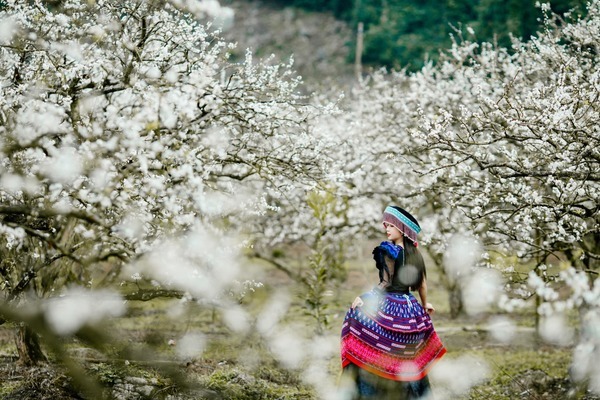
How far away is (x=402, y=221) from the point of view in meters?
5.61

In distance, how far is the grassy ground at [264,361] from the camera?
19.4 feet

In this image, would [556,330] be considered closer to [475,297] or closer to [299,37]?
[475,297]

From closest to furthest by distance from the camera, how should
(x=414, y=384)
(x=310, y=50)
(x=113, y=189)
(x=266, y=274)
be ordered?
1. (x=113, y=189)
2. (x=414, y=384)
3. (x=266, y=274)
4. (x=310, y=50)

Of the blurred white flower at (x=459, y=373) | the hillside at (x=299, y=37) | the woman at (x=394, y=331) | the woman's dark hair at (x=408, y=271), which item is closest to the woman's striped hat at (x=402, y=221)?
the woman at (x=394, y=331)

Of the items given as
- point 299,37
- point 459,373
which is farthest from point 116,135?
point 299,37

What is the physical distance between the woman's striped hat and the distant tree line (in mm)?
23375

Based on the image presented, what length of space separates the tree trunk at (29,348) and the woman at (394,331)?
145 inches

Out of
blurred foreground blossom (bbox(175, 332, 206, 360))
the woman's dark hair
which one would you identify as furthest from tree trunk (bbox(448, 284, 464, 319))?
the woman's dark hair

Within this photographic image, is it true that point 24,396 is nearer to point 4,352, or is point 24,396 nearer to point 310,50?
point 4,352

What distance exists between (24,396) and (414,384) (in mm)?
3864

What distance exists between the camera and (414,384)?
5473 mm

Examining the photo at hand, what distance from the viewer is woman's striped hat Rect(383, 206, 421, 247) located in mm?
5613

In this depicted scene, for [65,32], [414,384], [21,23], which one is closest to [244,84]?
[65,32]

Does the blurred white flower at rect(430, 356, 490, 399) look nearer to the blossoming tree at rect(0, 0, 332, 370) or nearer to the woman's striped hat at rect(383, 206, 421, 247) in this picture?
the woman's striped hat at rect(383, 206, 421, 247)
